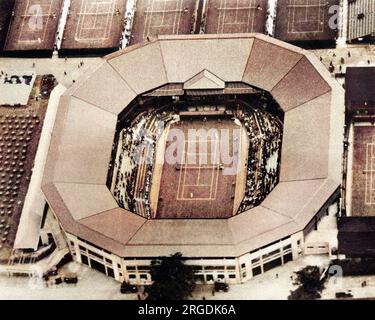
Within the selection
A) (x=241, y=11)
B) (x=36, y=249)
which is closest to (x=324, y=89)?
(x=241, y=11)

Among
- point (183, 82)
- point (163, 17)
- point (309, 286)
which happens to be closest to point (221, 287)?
point (309, 286)

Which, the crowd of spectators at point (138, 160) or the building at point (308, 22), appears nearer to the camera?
the crowd of spectators at point (138, 160)

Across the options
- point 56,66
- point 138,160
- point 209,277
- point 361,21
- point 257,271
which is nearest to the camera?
point 209,277

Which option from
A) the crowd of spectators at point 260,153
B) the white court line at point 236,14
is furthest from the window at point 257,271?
the white court line at point 236,14

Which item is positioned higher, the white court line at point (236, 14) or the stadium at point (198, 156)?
the white court line at point (236, 14)

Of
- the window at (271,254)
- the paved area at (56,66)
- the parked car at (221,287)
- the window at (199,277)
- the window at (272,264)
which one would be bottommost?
the parked car at (221,287)

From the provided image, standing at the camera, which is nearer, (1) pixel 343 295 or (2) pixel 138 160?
(1) pixel 343 295

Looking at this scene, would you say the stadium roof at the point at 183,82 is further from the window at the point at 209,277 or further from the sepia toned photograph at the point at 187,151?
the window at the point at 209,277

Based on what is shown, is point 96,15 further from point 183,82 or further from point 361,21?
point 361,21
